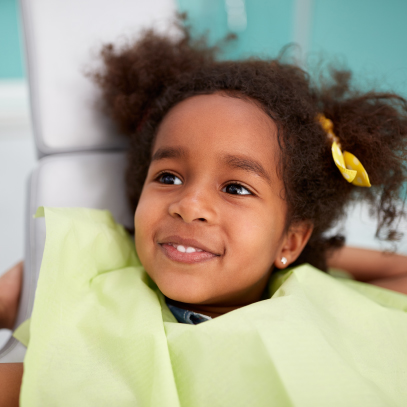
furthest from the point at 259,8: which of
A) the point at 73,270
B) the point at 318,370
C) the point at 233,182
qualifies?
Result: the point at 318,370

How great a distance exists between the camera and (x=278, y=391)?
19.7 inches

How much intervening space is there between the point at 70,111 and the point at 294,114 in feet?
1.64

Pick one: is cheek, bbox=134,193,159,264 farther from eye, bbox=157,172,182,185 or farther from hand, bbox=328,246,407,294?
hand, bbox=328,246,407,294

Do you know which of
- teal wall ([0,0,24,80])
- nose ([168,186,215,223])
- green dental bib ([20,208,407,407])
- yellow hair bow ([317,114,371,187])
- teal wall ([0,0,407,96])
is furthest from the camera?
teal wall ([0,0,24,80])

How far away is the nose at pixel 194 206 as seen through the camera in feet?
2.07

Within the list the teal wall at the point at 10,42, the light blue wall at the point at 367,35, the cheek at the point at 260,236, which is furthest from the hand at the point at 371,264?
the teal wall at the point at 10,42

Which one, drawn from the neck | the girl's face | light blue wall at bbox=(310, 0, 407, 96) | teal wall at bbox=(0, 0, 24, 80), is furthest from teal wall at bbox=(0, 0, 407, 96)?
teal wall at bbox=(0, 0, 24, 80)

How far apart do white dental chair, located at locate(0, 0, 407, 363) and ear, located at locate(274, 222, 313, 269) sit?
36 cm

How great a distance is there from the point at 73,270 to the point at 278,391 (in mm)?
361

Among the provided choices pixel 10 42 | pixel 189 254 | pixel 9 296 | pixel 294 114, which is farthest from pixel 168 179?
pixel 10 42

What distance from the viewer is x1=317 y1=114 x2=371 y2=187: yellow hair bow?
737mm

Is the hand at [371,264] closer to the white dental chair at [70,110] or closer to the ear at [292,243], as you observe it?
the ear at [292,243]

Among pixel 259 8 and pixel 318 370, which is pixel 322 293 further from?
pixel 259 8

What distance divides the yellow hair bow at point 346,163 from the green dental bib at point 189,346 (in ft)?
0.68
